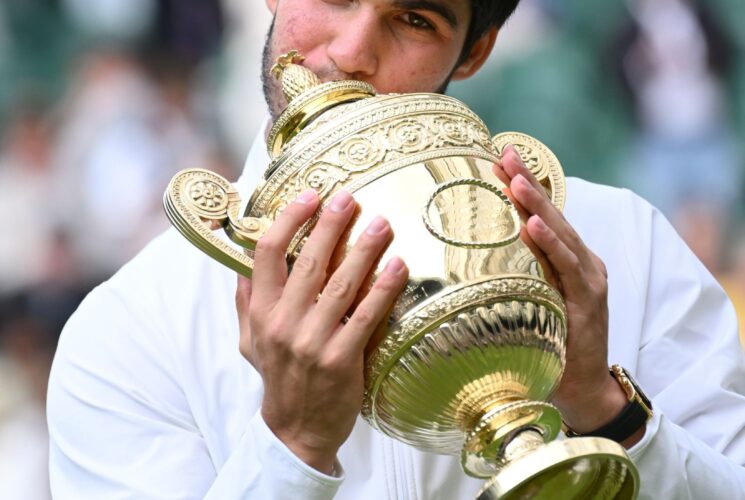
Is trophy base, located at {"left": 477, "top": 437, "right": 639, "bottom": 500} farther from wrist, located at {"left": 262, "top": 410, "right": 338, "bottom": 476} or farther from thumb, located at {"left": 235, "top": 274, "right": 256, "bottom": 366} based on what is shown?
thumb, located at {"left": 235, "top": 274, "right": 256, "bottom": 366}

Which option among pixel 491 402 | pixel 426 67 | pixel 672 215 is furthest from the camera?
pixel 672 215

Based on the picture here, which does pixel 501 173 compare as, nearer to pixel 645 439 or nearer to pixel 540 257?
pixel 540 257

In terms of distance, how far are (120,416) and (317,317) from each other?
1.99 ft

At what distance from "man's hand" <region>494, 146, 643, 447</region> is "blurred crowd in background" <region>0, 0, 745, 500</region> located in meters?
4.05

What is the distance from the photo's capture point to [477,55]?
9.21 ft

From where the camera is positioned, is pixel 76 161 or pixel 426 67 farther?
pixel 76 161

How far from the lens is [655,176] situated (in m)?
6.25

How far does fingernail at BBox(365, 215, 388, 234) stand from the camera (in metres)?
1.70

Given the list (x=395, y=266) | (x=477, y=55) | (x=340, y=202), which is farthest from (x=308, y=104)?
→ (x=477, y=55)

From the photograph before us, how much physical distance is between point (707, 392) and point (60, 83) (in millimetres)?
4757

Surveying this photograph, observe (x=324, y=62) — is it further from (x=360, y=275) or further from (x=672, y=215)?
(x=672, y=215)

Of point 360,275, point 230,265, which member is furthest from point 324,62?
point 360,275

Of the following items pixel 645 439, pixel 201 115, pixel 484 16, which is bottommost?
pixel 201 115

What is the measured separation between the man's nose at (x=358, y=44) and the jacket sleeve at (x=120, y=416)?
1.78 ft
